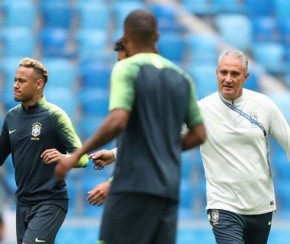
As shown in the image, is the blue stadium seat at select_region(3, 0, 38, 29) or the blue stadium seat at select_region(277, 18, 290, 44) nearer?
the blue stadium seat at select_region(3, 0, 38, 29)

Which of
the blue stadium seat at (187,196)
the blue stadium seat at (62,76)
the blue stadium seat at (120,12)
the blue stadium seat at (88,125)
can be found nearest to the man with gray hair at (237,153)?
the blue stadium seat at (187,196)

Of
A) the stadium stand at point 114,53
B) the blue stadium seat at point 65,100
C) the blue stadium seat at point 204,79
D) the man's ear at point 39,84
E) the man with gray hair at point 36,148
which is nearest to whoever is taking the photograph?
the man with gray hair at point 36,148

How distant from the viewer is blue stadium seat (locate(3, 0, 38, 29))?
16.9 metres

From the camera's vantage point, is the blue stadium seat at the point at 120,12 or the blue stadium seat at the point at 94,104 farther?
the blue stadium seat at the point at 120,12

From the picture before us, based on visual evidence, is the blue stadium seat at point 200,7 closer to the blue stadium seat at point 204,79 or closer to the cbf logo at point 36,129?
the blue stadium seat at point 204,79

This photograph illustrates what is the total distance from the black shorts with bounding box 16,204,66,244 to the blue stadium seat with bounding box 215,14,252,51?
10030mm

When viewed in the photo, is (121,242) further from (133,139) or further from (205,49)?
(205,49)

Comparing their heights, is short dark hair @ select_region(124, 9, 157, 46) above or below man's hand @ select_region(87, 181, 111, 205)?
above

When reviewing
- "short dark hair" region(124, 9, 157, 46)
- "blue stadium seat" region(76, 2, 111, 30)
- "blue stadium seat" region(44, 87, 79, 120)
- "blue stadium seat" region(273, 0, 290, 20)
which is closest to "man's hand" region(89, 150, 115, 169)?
"short dark hair" region(124, 9, 157, 46)

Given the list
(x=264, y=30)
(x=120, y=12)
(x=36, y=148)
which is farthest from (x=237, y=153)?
(x=264, y=30)

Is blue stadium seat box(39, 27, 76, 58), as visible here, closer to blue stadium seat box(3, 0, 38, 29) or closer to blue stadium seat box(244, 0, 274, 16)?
blue stadium seat box(3, 0, 38, 29)

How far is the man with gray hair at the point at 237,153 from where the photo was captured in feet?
24.8

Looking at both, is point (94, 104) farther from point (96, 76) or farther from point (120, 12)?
point (120, 12)

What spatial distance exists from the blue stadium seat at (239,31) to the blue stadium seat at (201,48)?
0.67 metres
